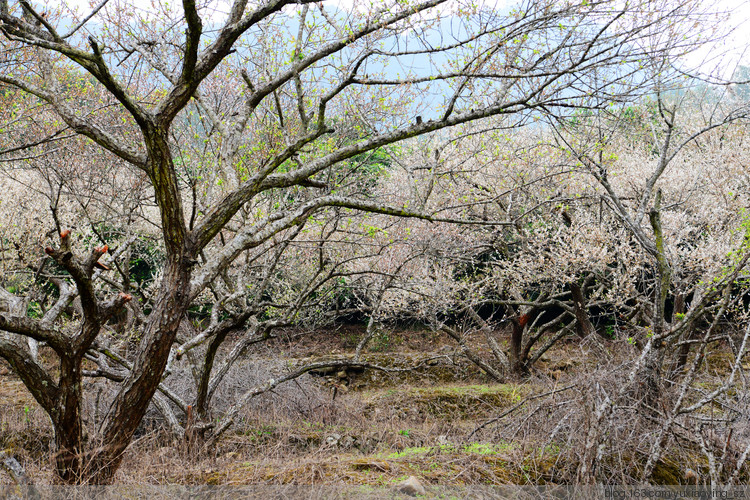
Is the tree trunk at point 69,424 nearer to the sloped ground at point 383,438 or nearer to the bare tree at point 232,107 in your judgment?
the bare tree at point 232,107

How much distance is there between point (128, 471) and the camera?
4496 mm

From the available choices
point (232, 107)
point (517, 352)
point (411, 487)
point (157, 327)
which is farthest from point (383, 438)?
point (517, 352)

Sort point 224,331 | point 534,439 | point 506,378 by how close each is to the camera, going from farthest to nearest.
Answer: point 506,378 → point 224,331 → point 534,439

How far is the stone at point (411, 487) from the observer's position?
13.2ft

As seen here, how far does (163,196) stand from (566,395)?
13.1 ft

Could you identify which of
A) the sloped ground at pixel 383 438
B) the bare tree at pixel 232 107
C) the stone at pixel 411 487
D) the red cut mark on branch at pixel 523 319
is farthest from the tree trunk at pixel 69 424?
the red cut mark on branch at pixel 523 319

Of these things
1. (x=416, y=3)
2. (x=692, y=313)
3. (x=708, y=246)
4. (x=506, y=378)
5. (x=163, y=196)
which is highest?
(x=416, y=3)

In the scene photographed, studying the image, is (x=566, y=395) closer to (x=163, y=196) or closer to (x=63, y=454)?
(x=163, y=196)

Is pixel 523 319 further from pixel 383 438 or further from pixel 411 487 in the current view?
pixel 411 487

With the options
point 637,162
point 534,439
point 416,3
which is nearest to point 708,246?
point 637,162

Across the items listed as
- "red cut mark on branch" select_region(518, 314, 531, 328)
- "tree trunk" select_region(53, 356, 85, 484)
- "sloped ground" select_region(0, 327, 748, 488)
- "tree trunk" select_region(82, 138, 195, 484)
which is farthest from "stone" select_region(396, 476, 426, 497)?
"red cut mark on branch" select_region(518, 314, 531, 328)

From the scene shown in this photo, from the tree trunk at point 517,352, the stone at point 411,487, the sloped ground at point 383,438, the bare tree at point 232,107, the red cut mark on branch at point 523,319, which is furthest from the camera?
the tree trunk at point 517,352

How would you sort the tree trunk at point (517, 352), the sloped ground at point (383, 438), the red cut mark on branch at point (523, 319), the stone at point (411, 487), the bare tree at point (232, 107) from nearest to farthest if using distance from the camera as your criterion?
the bare tree at point (232, 107)
the stone at point (411, 487)
the sloped ground at point (383, 438)
the red cut mark on branch at point (523, 319)
the tree trunk at point (517, 352)

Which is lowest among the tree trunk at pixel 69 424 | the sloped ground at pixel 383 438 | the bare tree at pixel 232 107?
the sloped ground at pixel 383 438
